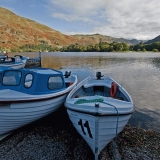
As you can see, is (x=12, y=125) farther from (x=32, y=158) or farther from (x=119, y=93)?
(x=119, y=93)

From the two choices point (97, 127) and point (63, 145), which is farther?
point (63, 145)

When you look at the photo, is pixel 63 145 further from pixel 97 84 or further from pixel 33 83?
pixel 97 84

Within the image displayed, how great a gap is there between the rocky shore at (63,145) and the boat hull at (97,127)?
797 millimetres

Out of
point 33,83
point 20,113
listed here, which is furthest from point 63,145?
point 33,83

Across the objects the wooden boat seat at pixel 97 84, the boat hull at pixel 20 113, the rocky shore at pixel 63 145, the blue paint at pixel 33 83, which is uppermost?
the blue paint at pixel 33 83

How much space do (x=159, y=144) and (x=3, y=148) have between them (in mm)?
7146

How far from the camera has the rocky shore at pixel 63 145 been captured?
6.54 m

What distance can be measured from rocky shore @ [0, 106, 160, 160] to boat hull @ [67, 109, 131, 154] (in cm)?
80

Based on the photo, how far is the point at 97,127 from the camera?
580 cm

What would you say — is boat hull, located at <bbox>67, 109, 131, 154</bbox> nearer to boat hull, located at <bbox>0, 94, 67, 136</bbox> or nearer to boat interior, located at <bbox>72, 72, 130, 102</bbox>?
boat hull, located at <bbox>0, 94, 67, 136</bbox>

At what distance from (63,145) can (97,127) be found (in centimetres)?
236

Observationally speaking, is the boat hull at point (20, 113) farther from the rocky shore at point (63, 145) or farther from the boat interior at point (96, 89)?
the boat interior at point (96, 89)

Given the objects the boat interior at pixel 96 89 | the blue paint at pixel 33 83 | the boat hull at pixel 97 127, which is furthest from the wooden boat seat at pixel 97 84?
the boat hull at pixel 97 127

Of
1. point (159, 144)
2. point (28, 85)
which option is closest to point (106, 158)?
point (159, 144)
